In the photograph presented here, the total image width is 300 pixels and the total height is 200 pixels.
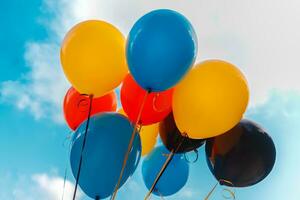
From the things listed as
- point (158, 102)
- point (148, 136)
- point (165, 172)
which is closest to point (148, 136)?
point (148, 136)

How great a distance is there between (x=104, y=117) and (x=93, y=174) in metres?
0.49

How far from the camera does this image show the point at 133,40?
9.80ft

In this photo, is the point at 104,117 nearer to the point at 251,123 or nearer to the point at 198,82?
the point at 198,82

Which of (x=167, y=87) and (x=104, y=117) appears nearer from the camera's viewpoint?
(x=167, y=87)

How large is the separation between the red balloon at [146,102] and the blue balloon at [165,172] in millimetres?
615

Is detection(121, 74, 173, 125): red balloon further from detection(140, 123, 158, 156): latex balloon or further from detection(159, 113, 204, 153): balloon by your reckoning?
detection(140, 123, 158, 156): latex balloon

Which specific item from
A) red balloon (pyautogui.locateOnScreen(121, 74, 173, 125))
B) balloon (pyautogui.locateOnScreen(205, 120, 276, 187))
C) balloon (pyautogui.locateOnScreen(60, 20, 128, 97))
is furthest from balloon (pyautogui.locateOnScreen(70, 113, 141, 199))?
balloon (pyautogui.locateOnScreen(205, 120, 276, 187))

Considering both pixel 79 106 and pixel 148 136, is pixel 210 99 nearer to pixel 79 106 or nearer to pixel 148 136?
pixel 148 136

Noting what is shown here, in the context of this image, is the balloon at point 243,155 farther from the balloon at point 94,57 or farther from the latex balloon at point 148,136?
the balloon at point 94,57

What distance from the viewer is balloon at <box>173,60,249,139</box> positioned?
10.3 feet

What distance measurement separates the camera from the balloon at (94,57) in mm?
3258

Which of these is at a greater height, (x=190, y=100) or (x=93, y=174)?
(x=93, y=174)

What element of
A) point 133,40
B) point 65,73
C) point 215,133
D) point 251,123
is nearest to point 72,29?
point 65,73

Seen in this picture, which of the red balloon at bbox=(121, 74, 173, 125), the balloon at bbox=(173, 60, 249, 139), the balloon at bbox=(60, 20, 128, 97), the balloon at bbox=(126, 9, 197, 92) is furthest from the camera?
the red balloon at bbox=(121, 74, 173, 125)
